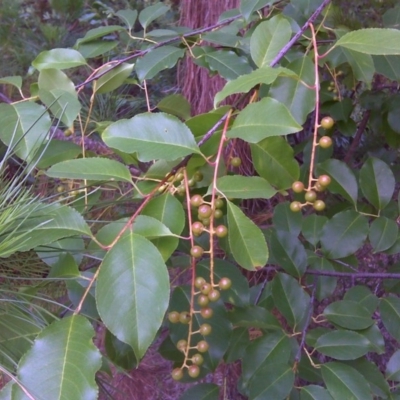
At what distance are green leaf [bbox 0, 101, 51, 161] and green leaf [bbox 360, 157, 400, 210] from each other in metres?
0.48

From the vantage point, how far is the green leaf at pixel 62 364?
33 cm

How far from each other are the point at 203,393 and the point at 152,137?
0.45 meters

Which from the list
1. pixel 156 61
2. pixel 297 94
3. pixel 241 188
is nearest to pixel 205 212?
pixel 241 188

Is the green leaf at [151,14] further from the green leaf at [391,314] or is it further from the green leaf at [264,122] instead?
the green leaf at [391,314]

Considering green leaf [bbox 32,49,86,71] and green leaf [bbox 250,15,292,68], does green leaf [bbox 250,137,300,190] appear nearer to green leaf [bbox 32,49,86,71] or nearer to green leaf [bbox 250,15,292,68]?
green leaf [bbox 250,15,292,68]

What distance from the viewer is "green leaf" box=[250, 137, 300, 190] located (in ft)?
1.68

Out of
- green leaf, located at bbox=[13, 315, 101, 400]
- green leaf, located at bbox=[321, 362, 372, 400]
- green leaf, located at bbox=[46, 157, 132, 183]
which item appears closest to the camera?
green leaf, located at bbox=[13, 315, 101, 400]

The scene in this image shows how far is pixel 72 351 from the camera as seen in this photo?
356mm

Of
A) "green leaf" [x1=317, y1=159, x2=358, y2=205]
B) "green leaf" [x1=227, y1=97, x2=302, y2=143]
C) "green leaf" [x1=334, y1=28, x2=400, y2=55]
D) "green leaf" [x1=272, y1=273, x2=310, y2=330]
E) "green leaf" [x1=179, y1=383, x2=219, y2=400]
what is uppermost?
"green leaf" [x1=334, y1=28, x2=400, y2=55]

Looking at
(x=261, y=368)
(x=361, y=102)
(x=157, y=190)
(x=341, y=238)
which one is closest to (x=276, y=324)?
(x=261, y=368)

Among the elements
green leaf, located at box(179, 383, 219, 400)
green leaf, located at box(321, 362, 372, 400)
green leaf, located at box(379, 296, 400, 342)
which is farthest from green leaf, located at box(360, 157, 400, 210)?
green leaf, located at box(179, 383, 219, 400)

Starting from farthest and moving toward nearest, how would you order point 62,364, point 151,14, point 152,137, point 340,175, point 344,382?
point 151,14
point 340,175
point 344,382
point 152,137
point 62,364

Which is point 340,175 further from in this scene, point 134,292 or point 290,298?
point 134,292

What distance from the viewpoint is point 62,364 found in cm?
35
